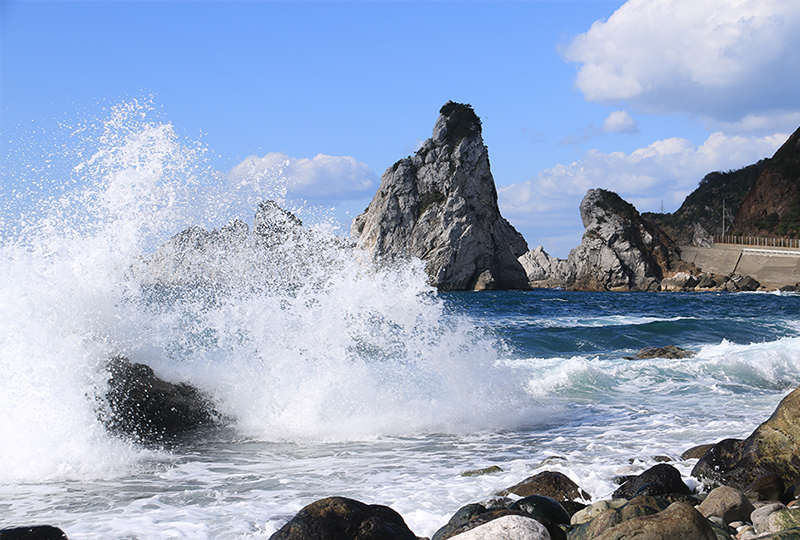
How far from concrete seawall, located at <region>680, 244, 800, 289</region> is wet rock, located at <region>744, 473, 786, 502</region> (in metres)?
62.2

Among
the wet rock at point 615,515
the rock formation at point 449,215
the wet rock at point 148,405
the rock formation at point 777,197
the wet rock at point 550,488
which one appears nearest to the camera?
the wet rock at point 615,515

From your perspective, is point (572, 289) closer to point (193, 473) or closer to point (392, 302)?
point (392, 302)

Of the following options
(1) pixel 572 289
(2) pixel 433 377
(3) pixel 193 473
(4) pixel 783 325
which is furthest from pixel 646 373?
(1) pixel 572 289

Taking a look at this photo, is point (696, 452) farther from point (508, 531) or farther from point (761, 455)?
point (508, 531)

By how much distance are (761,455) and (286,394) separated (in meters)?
5.86

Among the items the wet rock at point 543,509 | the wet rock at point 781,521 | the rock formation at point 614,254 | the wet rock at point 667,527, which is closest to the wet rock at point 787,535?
the wet rock at point 667,527

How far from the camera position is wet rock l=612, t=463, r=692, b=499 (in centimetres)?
469

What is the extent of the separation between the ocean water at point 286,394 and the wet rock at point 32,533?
0.62m

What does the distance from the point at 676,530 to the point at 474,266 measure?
210 feet

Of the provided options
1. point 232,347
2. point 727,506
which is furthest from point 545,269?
point 727,506

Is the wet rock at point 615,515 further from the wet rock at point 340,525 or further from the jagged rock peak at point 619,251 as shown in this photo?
the jagged rock peak at point 619,251

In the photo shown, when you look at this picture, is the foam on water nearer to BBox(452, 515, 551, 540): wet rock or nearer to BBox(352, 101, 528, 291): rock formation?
BBox(452, 515, 551, 540): wet rock

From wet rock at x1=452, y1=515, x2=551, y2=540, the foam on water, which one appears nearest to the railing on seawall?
the foam on water

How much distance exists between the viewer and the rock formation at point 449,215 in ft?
216
